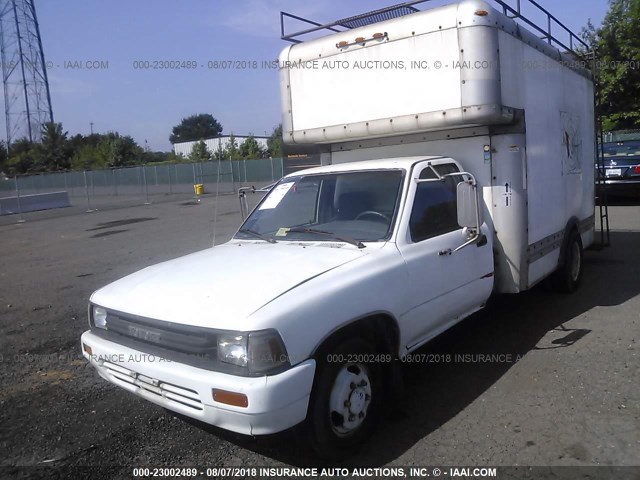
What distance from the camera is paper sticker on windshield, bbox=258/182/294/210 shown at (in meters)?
4.98

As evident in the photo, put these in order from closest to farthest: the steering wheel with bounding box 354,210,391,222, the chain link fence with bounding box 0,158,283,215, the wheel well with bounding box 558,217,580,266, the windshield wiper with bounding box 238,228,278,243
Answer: the steering wheel with bounding box 354,210,391,222, the windshield wiper with bounding box 238,228,278,243, the wheel well with bounding box 558,217,580,266, the chain link fence with bounding box 0,158,283,215

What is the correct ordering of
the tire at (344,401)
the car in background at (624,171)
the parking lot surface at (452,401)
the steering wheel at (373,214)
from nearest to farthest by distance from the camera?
the tire at (344,401), the parking lot surface at (452,401), the steering wheel at (373,214), the car in background at (624,171)

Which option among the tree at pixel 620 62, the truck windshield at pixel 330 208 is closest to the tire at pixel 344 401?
the truck windshield at pixel 330 208

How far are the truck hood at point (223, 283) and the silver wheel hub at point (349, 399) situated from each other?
25.8 inches

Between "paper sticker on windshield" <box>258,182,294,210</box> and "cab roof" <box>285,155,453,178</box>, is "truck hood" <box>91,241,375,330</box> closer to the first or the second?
"paper sticker on windshield" <box>258,182,294,210</box>

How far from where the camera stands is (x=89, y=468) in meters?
3.49

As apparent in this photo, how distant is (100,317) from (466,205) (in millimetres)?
2757

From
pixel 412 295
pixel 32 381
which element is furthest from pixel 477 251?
pixel 32 381

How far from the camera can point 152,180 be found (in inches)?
1528

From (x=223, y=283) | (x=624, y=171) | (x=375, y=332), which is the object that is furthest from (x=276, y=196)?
(x=624, y=171)

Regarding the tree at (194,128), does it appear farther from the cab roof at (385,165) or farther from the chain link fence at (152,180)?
the cab roof at (385,165)

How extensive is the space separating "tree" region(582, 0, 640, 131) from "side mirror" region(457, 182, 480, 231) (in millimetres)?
26703

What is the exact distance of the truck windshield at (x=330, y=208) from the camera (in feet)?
14.0

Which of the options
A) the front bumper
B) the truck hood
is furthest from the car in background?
the front bumper
